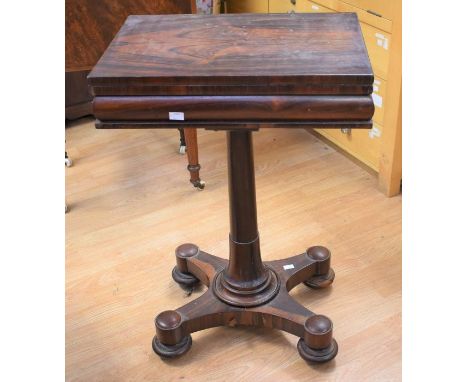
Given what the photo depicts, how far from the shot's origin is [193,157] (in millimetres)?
2078

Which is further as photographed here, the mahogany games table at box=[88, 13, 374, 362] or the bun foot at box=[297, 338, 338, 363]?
the bun foot at box=[297, 338, 338, 363]

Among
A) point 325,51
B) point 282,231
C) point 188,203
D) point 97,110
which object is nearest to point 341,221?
point 282,231

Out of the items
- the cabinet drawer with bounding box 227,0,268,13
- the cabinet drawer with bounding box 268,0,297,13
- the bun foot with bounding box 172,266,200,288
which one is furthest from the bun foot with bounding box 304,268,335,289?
the cabinet drawer with bounding box 227,0,268,13

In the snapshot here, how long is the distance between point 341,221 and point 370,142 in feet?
1.13

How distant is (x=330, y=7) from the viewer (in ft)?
6.77

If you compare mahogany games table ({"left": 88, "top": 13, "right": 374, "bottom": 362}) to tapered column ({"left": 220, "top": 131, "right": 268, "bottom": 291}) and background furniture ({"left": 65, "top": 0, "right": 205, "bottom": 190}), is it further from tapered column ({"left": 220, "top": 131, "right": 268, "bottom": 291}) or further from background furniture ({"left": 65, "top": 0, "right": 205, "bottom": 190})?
background furniture ({"left": 65, "top": 0, "right": 205, "bottom": 190})

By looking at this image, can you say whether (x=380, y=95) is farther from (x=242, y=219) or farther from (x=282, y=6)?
(x=242, y=219)

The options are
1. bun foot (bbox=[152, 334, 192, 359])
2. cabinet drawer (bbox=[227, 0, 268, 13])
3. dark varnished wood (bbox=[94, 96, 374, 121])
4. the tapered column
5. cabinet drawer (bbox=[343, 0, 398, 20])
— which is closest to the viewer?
dark varnished wood (bbox=[94, 96, 374, 121])

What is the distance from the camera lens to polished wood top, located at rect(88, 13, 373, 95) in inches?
40.1

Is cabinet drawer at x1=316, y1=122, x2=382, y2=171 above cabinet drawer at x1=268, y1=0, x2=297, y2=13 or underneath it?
underneath

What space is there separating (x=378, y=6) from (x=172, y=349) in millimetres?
1196

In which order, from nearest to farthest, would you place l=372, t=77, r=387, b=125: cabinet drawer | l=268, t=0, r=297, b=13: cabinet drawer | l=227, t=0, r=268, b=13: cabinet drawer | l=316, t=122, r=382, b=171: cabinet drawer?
l=372, t=77, r=387, b=125: cabinet drawer, l=316, t=122, r=382, b=171: cabinet drawer, l=268, t=0, r=297, b=13: cabinet drawer, l=227, t=0, r=268, b=13: cabinet drawer

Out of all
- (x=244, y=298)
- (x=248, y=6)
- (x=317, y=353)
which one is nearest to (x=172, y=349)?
(x=244, y=298)

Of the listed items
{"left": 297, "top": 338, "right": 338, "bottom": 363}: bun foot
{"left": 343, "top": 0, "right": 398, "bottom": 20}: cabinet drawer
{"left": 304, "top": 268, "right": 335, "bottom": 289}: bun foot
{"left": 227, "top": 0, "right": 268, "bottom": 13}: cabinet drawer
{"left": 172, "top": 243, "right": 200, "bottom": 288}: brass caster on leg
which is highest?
{"left": 343, "top": 0, "right": 398, "bottom": 20}: cabinet drawer
